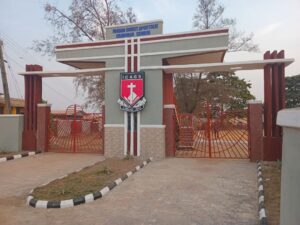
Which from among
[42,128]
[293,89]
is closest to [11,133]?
[42,128]

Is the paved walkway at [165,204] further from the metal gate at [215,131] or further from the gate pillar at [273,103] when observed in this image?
the metal gate at [215,131]

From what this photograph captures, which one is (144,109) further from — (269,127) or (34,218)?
(34,218)

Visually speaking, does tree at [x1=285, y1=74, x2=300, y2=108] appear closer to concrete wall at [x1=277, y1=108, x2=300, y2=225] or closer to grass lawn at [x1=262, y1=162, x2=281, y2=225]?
grass lawn at [x1=262, y1=162, x2=281, y2=225]

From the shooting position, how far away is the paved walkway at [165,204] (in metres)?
4.85

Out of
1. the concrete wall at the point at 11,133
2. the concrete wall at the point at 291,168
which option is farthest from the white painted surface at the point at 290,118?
the concrete wall at the point at 11,133

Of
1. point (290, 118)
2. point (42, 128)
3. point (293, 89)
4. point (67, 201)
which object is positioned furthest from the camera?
point (293, 89)

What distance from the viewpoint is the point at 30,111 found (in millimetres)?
12938

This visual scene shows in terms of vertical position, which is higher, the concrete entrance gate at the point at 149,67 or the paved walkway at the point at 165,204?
the concrete entrance gate at the point at 149,67

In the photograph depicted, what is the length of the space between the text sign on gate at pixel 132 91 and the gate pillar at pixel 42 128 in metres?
3.57

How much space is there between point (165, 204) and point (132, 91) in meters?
6.00

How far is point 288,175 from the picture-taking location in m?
3.26

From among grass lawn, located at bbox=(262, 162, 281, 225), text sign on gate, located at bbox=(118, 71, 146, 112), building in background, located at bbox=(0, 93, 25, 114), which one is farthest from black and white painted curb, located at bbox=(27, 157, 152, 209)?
building in background, located at bbox=(0, 93, 25, 114)

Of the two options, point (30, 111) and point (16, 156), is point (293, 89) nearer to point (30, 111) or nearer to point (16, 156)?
point (30, 111)

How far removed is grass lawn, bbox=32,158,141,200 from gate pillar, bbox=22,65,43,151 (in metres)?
5.01
